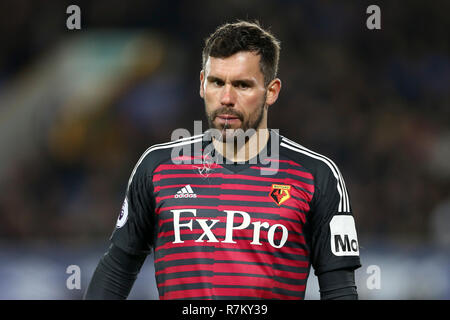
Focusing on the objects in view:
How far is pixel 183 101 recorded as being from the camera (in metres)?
9.20

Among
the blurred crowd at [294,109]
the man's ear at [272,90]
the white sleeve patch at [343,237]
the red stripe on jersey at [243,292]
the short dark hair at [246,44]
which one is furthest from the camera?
the blurred crowd at [294,109]

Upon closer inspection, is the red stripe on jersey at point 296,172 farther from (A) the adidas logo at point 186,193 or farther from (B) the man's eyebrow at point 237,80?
(B) the man's eyebrow at point 237,80

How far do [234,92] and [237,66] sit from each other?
0.46 feet

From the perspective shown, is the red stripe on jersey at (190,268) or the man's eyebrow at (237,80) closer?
the red stripe on jersey at (190,268)

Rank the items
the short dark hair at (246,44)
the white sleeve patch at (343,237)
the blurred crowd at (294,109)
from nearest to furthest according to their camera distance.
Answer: the white sleeve patch at (343,237) < the short dark hair at (246,44) < the blurred crowd at (294,109)

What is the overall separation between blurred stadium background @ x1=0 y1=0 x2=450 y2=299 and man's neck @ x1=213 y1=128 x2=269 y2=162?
4.32m

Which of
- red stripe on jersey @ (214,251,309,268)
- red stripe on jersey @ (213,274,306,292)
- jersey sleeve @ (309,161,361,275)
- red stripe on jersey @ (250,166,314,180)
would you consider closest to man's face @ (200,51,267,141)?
red stripe on jersey @ (250,166,314,180)

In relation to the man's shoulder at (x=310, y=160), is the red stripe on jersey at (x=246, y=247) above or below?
below

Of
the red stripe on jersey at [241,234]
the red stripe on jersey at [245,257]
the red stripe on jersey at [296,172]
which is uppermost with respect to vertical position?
the red stripe on jersey at [296,172]

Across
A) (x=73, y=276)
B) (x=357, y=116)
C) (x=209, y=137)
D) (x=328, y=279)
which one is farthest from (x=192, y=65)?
(x=328, y=279)


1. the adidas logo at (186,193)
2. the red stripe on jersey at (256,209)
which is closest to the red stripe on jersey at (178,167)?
the adidas logo at (186,193)

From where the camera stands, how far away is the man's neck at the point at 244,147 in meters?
3.71

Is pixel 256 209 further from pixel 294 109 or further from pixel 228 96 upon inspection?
pixel 294 109

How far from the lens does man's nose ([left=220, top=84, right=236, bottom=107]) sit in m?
3.52
